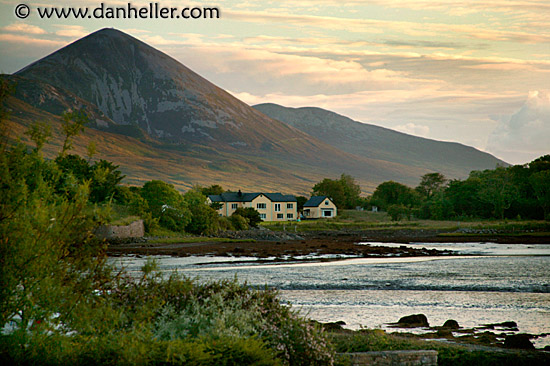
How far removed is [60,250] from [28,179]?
151 cm

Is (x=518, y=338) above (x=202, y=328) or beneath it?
beneath

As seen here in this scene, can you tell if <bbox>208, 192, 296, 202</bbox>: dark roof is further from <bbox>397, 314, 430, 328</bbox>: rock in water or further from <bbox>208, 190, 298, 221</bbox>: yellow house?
<bbox>397, 314, 430, 328</bbox>: rock in water

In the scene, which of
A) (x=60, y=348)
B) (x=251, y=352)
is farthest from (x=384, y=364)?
(x=60, y=348)

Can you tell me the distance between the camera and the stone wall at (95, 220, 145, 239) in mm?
65438

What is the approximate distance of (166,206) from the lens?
86375 millimetres

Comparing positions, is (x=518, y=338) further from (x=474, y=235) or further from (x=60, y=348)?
(x=474, y=235)

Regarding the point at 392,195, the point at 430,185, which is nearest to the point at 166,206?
the point at 392,195

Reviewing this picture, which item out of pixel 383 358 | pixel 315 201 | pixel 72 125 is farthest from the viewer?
pixel 315 201

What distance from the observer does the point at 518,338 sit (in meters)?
15.9

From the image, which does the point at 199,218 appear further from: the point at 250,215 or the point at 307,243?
the point at 250,215

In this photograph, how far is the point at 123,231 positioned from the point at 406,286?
45031mm

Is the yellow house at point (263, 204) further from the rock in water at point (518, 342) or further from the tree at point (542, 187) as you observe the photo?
the rock in water at point (518, 342)

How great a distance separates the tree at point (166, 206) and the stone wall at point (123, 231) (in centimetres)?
747

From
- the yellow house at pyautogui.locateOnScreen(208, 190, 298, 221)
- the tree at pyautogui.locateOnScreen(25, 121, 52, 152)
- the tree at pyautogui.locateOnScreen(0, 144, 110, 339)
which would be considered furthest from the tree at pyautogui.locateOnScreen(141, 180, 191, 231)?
the tree at pyautogui.locateOnScreen(0, 144, 110, 339)
